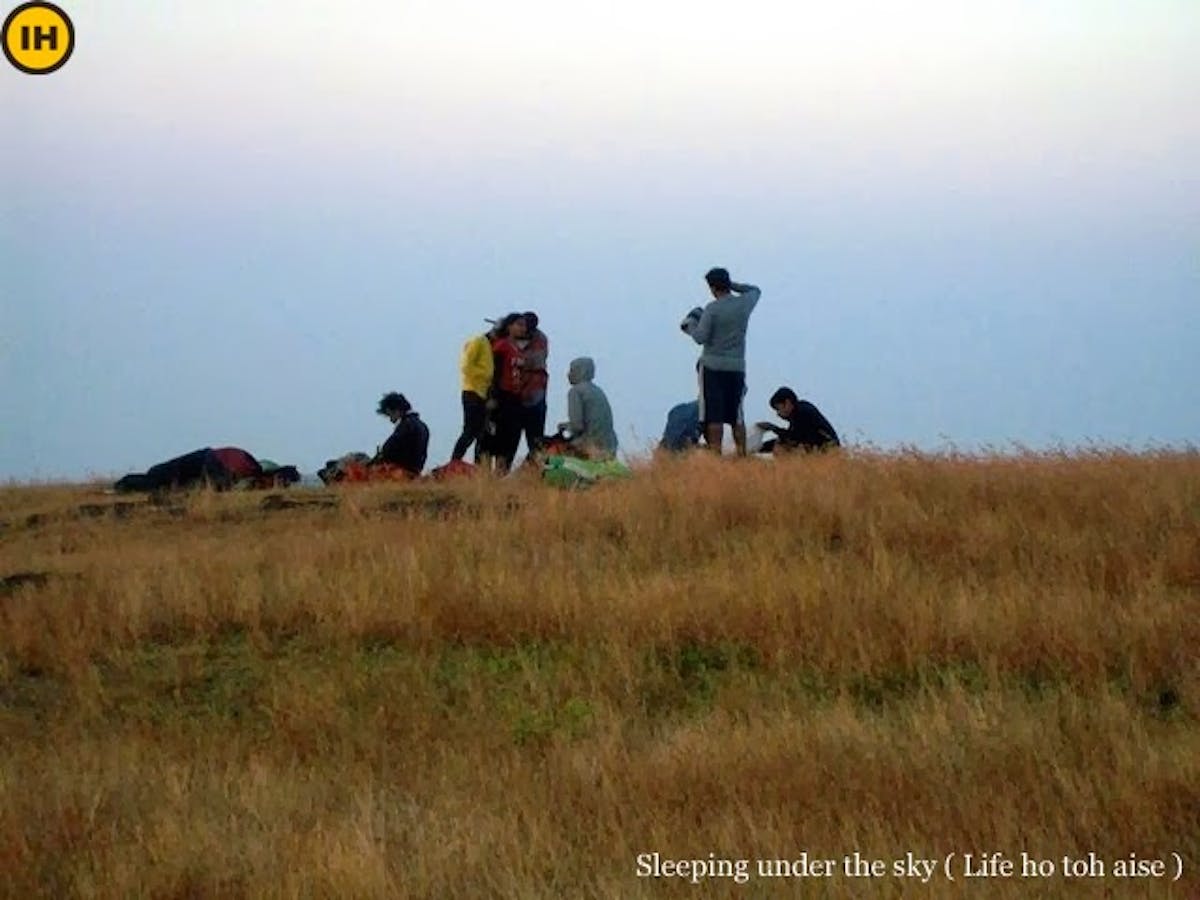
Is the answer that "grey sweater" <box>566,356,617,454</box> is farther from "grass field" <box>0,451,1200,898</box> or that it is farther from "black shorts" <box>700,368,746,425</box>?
"grass field" <box>0,451,1200,898</box>

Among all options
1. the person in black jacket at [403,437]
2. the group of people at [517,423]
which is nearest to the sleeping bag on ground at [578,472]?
the group of people at [517,423]

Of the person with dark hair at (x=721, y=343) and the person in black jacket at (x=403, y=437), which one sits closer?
the person with dark hair at (x=721, y=343)

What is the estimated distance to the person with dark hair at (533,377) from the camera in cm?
1756

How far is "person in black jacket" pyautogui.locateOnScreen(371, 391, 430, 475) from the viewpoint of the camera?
59.3 feet

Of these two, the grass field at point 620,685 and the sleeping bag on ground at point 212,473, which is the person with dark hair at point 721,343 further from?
the sleeping bag on ground at point 212,473

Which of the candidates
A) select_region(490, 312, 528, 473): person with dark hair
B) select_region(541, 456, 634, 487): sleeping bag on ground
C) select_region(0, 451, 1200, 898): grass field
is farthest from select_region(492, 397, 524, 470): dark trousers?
select_region(0, 451, 1200, 898): grass field

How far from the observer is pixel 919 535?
12000 millimetres

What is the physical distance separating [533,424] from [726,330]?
2.46 m

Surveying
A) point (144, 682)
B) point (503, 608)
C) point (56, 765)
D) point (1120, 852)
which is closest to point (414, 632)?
point (503, 608)

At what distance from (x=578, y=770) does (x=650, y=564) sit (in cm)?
438

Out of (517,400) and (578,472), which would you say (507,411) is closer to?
(517,400)

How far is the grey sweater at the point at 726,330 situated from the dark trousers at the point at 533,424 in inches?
82.2

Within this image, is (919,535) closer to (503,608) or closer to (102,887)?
(503,608)

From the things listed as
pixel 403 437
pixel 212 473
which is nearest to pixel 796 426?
pixel 403 437
